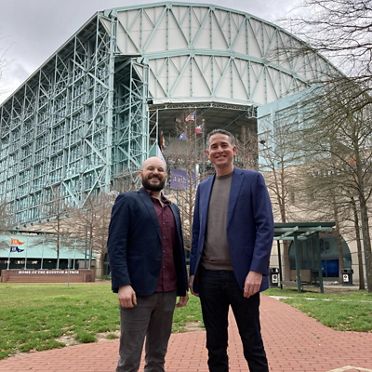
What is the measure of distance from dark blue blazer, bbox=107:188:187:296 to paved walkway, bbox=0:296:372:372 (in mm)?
2527

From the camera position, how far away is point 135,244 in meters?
3.50

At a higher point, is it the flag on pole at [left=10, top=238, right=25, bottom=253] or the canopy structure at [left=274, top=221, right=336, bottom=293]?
the flag on pole at [left=10, top=238, right=25, bottom=253]

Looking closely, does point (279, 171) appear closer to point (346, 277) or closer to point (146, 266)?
point (346, 277)

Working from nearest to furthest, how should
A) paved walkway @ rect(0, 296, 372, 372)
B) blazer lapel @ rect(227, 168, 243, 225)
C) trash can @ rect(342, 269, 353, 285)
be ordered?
1. blazer lapel @ rect(227, 168, 243, 225)
2. paved walkway @ rect(0, 296, 372, 372)
3. trash can @ rect(342, 269, 353, 285)

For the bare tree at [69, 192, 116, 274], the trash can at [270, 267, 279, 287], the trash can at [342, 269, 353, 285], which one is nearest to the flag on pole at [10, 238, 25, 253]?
the bare tree at [69, 192, 116, 274]

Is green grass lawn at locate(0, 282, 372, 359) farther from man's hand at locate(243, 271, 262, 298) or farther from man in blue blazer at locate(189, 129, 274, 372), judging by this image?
man's hand at locate(243, 271, 262, 298)

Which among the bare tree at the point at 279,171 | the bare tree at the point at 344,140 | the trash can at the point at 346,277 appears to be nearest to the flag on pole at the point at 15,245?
the bare tree at the point at 279,171

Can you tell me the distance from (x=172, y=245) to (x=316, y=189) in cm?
1513

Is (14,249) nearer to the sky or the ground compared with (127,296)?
nearer to the sky

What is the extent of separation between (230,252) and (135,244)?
82 centimetres

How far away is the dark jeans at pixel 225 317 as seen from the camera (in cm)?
323

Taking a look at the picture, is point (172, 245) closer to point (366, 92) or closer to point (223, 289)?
point (223, 289)

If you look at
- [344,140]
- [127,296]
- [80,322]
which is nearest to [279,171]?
[344,140]

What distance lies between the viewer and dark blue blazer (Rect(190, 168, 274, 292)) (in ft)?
10.5
